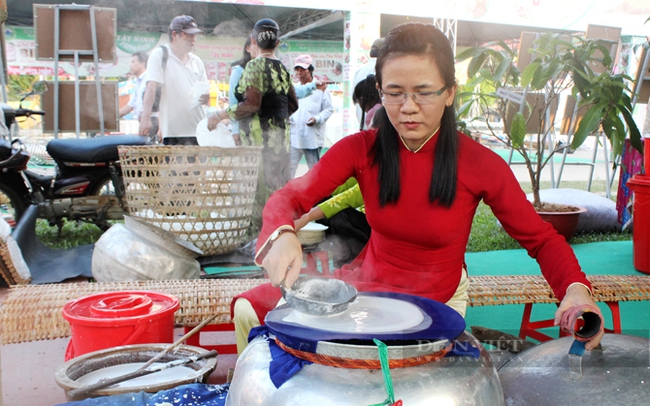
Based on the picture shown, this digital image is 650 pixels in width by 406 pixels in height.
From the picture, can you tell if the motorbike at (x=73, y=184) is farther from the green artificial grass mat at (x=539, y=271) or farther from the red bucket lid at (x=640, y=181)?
the red bucket lid at (x=640, y=181)

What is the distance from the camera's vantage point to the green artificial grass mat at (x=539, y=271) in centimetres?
299

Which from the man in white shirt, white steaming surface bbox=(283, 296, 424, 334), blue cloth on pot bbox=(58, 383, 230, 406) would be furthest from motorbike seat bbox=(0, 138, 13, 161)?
white steaming surface bbox=(283, 296, 424, 334)

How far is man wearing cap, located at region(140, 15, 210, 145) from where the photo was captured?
3.42m

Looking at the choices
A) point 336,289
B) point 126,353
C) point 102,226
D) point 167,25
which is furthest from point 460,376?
point 102,226

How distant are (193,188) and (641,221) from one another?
11.0 feet

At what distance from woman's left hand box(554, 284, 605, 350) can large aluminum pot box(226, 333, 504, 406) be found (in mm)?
301

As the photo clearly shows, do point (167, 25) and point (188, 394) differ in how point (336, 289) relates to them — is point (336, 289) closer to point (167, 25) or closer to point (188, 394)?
point (188, 394)

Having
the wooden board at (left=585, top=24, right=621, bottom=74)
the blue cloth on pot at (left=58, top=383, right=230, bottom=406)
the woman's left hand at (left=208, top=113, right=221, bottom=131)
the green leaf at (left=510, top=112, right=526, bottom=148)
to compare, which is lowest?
the blue cloth on pot at (left=58, top=383, right=230, bottom=406)

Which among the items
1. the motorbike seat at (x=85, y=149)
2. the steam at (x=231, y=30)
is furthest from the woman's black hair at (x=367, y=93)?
the motorbike seat at (x=85, y=149)

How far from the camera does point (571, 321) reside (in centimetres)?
124

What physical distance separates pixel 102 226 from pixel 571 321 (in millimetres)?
4619

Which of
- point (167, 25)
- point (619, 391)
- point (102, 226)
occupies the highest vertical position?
point (167, 25)

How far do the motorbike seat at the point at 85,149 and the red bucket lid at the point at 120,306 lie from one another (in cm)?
312

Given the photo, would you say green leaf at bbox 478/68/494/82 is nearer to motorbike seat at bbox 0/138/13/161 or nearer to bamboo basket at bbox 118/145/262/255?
bamboo basket at bbox 118/145/262/255
